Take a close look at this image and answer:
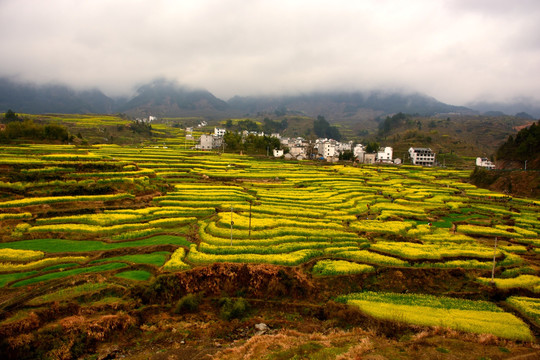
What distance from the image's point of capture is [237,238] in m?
26.0

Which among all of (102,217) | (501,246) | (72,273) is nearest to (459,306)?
(501,246)

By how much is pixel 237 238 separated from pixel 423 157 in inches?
3870

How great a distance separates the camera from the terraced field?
17.2 meters

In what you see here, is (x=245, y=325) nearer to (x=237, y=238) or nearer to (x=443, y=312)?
(x=237, y=238)

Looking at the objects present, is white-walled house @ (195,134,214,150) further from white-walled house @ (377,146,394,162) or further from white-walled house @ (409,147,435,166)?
white-walled house @ (409,147,435,166)

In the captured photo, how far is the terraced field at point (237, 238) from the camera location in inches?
676

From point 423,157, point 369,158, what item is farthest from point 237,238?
point 423,157

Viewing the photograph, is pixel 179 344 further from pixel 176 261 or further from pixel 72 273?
pixel 72 273

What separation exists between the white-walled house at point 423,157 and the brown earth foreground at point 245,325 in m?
93.2

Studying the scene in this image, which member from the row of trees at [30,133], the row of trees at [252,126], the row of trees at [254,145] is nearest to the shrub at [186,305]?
the row of trees at [30,133]

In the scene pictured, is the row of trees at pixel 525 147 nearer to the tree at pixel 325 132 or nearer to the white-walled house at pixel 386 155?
the white-walled house at pixel 386 155

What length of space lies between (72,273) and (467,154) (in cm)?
13155

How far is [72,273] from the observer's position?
1877cm

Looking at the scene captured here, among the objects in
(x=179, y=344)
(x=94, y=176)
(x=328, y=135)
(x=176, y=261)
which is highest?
(x=328, y=135)
